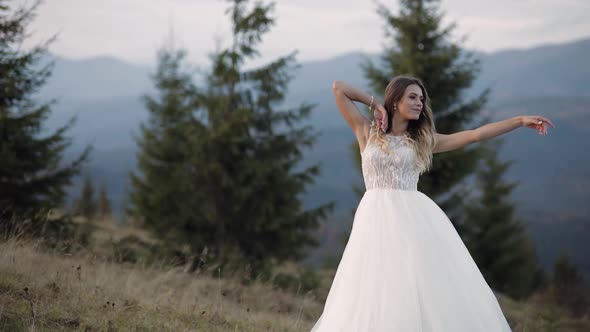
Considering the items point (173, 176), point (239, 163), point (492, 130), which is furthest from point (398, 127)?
point (173, 176)

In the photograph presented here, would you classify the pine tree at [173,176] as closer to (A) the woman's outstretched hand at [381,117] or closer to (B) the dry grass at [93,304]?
(B) the dry grass at [93,304]

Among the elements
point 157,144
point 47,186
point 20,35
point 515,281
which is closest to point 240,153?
point 157,144

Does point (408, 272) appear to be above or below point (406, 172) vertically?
below

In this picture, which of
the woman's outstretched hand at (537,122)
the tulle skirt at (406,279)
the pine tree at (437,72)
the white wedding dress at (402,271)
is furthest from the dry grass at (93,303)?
the pine tree at (437,72)

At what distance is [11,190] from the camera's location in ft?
32.1

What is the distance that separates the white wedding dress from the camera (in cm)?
371

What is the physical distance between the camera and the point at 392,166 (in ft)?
14.3

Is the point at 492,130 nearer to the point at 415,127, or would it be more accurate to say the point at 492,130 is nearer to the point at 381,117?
the point at 415,127

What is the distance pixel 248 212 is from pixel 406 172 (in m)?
9.27

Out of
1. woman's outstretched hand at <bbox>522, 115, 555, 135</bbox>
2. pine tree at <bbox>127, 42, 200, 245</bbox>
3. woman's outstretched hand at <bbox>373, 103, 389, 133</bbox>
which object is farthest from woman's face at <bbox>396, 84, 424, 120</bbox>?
pine tree at <bbox>127, 42, 200, 245</bbox>

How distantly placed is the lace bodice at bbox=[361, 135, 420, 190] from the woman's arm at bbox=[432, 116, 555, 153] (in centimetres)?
39

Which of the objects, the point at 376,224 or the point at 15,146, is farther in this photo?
the point at 15,146

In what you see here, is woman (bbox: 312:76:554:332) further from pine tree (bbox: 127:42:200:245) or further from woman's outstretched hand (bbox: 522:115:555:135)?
pine tree (bbox: 127:42:200:245)

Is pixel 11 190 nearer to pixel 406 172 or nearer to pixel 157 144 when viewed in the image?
pixel 157 144
